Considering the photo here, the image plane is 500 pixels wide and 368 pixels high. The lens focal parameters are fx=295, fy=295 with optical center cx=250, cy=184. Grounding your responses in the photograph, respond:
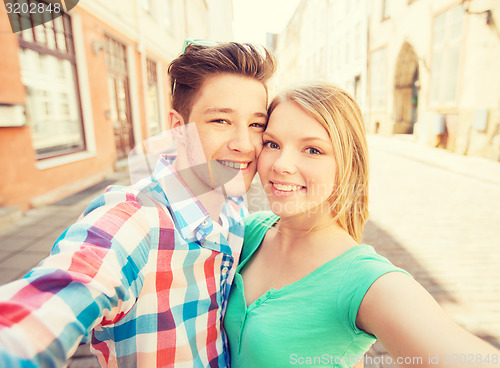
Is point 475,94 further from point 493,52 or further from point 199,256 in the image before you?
point 199,256

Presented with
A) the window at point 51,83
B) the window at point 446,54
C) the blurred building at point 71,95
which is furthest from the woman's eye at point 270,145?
the window at point 446,54

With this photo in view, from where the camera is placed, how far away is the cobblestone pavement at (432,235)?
8.67 feet

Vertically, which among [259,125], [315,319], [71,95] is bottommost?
[315,319]

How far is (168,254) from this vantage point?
1.01 metres

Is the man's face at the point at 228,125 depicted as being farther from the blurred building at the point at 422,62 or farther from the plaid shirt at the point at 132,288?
the blurred building at the point at 422,62

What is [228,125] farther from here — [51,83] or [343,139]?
[51,83]

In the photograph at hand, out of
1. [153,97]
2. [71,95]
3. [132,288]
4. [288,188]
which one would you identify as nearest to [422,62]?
[153,97]

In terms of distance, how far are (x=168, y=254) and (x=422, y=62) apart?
14.0m

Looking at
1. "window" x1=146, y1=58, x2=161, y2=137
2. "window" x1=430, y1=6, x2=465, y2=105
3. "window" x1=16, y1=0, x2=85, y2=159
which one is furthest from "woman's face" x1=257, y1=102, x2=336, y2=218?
"window" x1=430, y1=6, x2=465, y2=105

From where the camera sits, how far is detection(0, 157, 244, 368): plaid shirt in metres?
0.59

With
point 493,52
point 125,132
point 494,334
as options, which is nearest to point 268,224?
point 494,334

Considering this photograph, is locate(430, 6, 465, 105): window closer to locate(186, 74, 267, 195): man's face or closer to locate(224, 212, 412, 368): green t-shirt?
locate(186, 74, 267, 195): man's face

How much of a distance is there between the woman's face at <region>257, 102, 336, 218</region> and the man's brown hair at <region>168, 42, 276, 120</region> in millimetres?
320

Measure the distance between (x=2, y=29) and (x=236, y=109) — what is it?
192 inches
